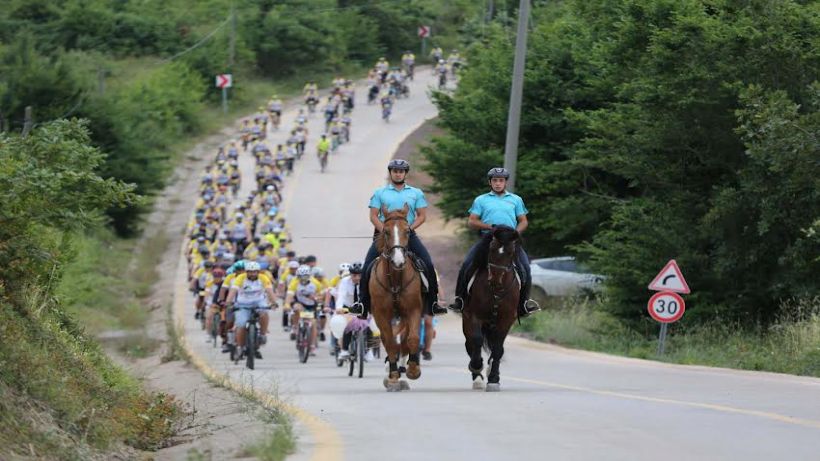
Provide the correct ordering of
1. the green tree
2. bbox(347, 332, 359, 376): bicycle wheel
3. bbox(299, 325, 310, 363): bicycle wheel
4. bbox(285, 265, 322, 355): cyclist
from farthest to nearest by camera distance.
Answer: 1. bbox(285, 265, 322, 355): cyclist
2. bbox(299, 325, 310, 363): bicycle wheel
3. bbox(347, 332, 359, 376): bicycle wheel
4. the green tree

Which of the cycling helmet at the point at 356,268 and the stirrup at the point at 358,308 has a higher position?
the stirrup at the point at 358,308

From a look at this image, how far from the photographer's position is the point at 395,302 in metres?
17.5

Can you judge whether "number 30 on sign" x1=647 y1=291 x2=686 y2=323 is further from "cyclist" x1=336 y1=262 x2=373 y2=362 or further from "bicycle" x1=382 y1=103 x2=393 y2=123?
"bicycle" x1=382 y1=103 x2=393 y2=123

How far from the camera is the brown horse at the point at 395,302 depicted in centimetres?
1738

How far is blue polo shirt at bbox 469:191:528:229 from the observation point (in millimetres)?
17344

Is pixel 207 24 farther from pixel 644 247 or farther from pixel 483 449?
pixel 483 449

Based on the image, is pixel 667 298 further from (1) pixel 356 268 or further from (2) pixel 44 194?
(2) pixel 44 194

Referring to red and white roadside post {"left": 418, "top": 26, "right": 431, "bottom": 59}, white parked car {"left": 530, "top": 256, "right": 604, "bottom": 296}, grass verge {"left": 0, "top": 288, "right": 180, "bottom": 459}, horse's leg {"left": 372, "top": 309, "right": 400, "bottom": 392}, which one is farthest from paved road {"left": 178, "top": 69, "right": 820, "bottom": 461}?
red and white roadside post {"left": 418, "top": 26, "right": 431, "bottom": 59}

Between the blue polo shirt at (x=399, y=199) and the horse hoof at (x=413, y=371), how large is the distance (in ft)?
5.31

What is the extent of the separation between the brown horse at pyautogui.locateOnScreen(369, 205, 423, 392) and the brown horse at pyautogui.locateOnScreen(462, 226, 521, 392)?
0.63 m

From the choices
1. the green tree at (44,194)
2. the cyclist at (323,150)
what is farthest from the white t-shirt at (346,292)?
the cyclist at (323,150)

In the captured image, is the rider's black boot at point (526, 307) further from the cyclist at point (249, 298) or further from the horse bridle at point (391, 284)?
the cyclist at point (249, 298)

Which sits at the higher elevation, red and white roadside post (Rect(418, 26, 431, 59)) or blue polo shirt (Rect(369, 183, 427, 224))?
red and white roadside post (Rect(418, 26, 431, 59))

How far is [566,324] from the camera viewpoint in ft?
111
